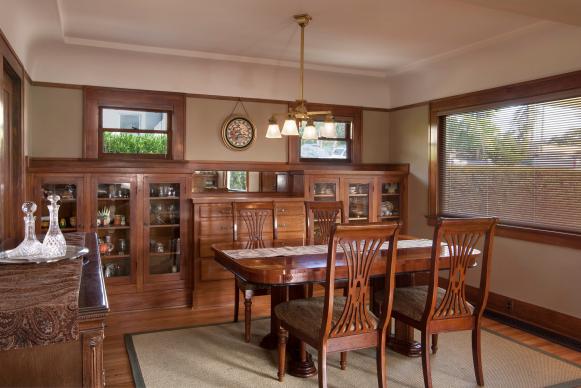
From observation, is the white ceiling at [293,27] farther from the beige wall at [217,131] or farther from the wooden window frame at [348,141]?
the wooden window frame at [348,141]

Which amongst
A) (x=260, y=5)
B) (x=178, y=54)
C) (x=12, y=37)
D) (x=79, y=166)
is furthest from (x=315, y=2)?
(x=79, y=166)

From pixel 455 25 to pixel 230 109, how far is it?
91.9 inches

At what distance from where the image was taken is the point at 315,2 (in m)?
3.21

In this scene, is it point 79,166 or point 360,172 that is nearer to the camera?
point 79,166

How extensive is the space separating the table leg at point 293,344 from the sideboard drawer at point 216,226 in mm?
1306

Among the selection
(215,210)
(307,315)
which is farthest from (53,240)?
(215,210)

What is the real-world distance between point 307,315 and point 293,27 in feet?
Result: 7.48

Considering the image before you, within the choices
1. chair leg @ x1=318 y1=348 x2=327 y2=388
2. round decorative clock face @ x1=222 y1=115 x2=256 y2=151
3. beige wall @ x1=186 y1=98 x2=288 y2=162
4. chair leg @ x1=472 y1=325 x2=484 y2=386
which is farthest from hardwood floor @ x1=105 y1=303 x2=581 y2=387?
round decorative clock face @ x1=222 y1=115 x2=256 y2=151

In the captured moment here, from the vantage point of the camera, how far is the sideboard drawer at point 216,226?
4.50m

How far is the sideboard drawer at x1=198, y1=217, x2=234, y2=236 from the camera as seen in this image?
4496mm

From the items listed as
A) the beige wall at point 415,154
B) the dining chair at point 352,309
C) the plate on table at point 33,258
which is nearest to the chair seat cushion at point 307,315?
the dining chair at point 352,309

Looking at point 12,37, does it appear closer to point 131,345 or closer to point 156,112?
point 156,112

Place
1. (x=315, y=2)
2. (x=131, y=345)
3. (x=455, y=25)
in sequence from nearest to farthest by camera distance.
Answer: (x=315, y=2), (x=131, y=345), (x=455, y=25)

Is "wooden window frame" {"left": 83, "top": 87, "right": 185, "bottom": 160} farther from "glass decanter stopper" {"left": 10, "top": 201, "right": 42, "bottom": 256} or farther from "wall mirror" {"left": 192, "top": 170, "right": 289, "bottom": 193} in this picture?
"glass decanter stopper" {"left": 10, "top": 201, "right": 42, "bottom": 256}
